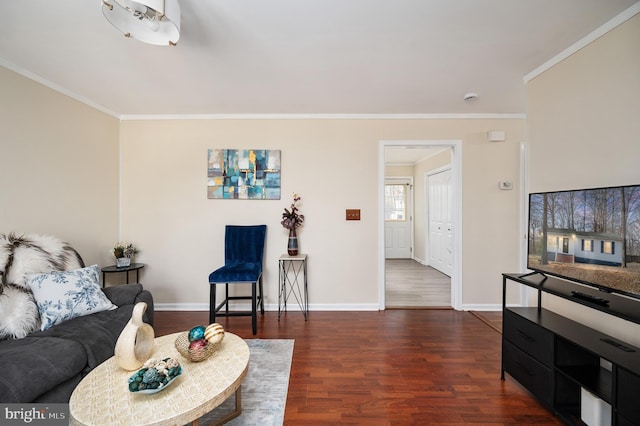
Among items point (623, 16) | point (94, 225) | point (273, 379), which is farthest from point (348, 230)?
point (94, 225)

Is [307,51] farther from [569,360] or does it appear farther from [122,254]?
[122,254]

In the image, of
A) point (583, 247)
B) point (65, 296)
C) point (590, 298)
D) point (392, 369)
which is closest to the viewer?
point (590, 298)

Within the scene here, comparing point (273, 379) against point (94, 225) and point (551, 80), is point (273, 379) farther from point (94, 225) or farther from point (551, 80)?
point (551, 80)

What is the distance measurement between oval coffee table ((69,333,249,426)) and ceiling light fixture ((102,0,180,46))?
185 centimetres

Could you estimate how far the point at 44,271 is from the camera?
197 centimetres

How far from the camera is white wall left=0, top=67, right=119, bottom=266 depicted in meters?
2.19

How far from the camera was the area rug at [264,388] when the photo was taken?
61.2 inches

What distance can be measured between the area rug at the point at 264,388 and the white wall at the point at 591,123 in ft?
7.10

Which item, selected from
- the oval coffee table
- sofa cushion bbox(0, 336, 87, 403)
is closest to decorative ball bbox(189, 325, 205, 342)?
the oval coffee table

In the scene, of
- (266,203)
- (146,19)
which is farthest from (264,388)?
(146,19)

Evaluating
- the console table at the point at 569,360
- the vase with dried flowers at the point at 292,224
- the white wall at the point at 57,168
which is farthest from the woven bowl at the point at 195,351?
the white wall at the point at 57,168

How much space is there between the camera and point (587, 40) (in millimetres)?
1820

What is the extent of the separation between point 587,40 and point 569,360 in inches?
85.1

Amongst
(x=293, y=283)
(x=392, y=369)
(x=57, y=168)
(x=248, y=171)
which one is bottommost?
(x=392, y=369)
